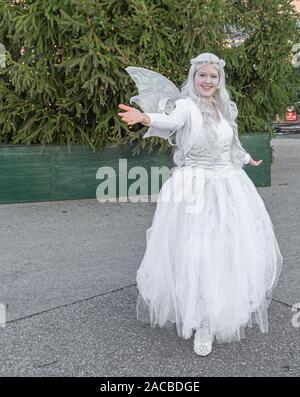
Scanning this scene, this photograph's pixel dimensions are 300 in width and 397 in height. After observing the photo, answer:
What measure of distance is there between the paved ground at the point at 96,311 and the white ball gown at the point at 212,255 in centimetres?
18

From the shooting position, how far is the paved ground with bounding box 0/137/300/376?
3129mm

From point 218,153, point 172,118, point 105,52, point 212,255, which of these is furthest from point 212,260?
point 105,52

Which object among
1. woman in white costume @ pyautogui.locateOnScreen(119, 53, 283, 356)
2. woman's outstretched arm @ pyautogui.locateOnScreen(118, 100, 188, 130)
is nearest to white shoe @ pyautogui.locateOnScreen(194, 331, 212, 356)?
woman in white costume @ pyautogui.locateOnScreen(119, 53, 283, 356)

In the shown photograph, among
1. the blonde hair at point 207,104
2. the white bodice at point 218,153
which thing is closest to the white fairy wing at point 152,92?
the blonde hair at point 207,104

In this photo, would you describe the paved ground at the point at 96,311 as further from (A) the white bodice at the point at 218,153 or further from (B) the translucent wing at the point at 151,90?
(B) the translucent wing at the point at 151,90

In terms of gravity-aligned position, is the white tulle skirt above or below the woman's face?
below

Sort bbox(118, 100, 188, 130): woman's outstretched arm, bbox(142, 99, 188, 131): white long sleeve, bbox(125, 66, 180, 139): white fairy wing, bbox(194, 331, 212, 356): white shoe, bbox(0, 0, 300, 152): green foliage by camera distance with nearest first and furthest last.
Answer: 1. bbox(118, 100, 188, 130): woman's outstretched arm
2. bbox(142, 99, 188, 131): white long sleeve
3. bbox(194, 331, 212, 356): white shoe
4. bbox(125, 66, 180, 139): white fairy wing
5. bbox(0, 0, 300, 152): green foliage

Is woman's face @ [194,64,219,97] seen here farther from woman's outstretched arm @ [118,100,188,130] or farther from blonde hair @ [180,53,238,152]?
woman's outstretched arm @ [118,100,188,130]

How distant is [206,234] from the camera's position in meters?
3.20

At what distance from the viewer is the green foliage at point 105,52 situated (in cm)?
711

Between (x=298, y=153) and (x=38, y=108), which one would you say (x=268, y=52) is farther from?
(x=298, y=153)

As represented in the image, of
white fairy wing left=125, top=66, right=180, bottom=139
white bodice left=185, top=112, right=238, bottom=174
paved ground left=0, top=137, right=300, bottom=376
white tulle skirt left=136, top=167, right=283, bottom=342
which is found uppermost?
white fairy wing left=125, top=66, right=180, bottom=139

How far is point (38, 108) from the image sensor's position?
25.1 ft
